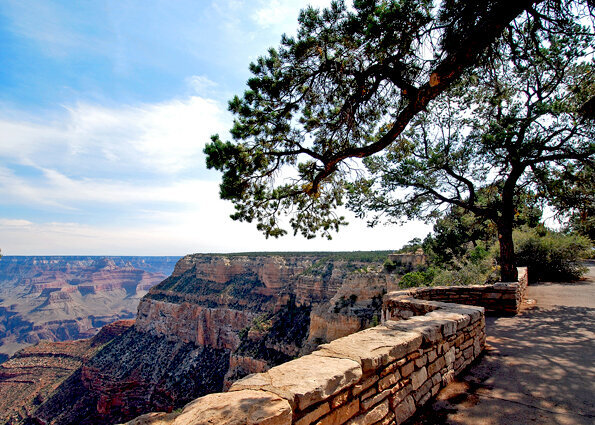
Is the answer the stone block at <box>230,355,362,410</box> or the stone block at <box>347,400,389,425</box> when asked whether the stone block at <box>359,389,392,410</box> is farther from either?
the stone block at <box>230,355,362,410</box>

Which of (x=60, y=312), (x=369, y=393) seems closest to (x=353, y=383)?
(x=369, y=393)

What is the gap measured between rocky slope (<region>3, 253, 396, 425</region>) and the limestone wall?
1608cm

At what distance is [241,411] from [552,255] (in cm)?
1786

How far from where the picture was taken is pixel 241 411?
1861 millimetres

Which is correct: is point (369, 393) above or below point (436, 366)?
above

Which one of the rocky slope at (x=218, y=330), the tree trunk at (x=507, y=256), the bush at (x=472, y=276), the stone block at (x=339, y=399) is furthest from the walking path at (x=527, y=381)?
the rocky slope at (x=218, y=330)

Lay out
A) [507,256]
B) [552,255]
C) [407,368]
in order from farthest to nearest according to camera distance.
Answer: [552,255]
[507,256]
[407,368]

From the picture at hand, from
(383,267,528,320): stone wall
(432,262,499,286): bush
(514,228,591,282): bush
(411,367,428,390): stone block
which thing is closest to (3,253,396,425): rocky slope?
(432,262,499,286): bush

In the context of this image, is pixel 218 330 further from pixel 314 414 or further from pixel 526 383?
pixel 314 414

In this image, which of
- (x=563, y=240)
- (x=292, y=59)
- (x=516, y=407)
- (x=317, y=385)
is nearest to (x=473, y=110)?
(x=292, y=59)

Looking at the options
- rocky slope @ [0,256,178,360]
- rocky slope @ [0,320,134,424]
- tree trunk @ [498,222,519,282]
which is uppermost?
tree trunk @ [498,222,519,282]

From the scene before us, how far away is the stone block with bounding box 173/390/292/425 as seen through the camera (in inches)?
70.1

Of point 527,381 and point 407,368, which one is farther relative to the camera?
point 527,381

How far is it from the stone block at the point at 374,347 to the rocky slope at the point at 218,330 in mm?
16630
